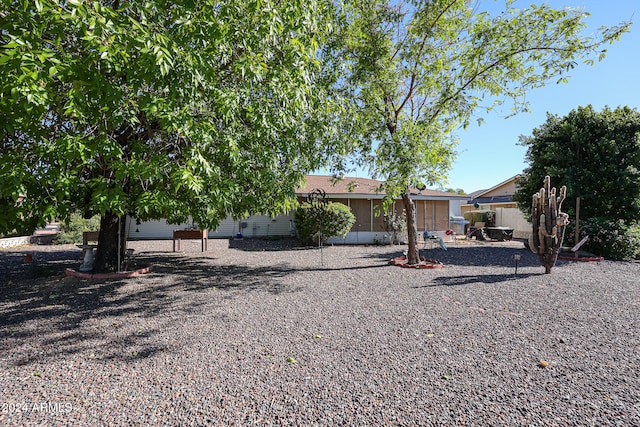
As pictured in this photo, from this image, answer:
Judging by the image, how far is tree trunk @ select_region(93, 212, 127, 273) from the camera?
7.66 metres

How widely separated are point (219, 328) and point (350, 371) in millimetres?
2055

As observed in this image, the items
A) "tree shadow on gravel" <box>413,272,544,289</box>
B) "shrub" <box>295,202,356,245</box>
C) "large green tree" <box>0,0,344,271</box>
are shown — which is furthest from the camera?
"shrub" <box>295,202,356,245</box>

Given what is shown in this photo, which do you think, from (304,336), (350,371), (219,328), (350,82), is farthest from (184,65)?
(350,82)

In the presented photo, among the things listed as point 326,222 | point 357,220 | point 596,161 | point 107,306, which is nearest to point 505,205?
point 596,161

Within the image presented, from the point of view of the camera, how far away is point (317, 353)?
11.8 ft

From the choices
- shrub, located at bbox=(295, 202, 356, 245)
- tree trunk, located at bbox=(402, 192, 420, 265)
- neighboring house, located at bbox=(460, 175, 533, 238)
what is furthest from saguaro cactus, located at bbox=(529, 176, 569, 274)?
neighboring house, located at bbox=(460, 175, 533, 238)

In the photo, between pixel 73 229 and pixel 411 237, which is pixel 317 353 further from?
pixel 73 229

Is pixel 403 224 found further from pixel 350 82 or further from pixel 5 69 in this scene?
pixel 5 69

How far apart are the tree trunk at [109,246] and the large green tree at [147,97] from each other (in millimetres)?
1260

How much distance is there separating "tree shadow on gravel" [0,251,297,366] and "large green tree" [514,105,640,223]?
37.8 feet

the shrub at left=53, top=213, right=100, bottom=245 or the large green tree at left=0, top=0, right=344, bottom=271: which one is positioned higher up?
the large green tree at left=0, top=0, right=344, bottom=271

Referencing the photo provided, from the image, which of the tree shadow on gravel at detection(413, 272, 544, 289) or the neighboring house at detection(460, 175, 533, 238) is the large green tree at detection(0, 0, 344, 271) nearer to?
the tree shadow on gravel at detection(413, 272, 544, 289)

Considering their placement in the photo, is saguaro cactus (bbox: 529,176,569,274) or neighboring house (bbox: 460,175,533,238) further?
neighboring house (bbox: 460,175,533,238)

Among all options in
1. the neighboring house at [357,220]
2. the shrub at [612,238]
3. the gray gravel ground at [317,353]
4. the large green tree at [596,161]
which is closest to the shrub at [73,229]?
the neighboring house at [357,220]
